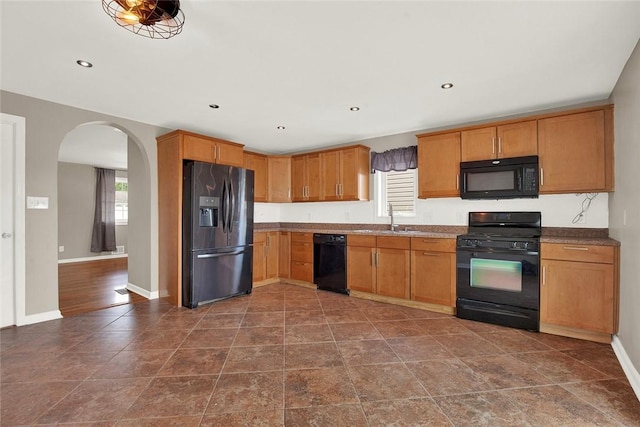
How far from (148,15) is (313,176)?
3.45m

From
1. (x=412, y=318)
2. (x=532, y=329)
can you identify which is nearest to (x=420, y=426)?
(x=412, y=318)

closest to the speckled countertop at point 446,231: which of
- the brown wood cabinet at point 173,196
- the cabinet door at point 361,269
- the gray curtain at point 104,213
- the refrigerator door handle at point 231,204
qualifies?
the cabinet door at point 361,269

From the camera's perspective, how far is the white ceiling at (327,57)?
5.95 feet

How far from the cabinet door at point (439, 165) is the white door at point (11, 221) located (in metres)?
4.42

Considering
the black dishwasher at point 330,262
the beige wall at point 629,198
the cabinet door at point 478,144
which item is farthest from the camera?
the black dishwasher at point 330,262

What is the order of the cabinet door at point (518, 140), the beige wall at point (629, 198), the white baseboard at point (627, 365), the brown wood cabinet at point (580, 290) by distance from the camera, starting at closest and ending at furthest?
the white baseboard at point (627, 365)
the beige wall at point (629, 198)
the brown wood cabinet at point (580, 290)
the cabinet door at point (518, 140)

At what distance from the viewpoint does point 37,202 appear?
123 inches

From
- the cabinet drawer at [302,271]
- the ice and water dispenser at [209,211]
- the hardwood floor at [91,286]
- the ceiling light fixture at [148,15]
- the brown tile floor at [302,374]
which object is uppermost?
the ceiling light fixture at [148,15]

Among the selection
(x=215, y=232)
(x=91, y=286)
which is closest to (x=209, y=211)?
(x=215, y=232)

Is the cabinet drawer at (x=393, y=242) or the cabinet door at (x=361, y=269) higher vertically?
the cabinet drawer at (x=393, y=242)

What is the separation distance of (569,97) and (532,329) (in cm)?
239

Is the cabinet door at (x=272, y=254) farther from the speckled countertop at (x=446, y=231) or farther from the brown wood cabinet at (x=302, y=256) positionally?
the speckled countertop at (x=446, y=231)

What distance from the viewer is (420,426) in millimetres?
1644

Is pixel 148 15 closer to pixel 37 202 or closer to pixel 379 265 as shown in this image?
pixel 37 202
